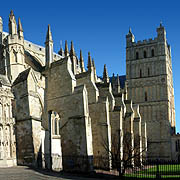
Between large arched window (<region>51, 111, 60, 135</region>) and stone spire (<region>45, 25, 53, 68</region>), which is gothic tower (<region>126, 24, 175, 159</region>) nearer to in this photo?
stone spire (<region>45, 25, 53, 68</region>)

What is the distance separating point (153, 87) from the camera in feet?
176

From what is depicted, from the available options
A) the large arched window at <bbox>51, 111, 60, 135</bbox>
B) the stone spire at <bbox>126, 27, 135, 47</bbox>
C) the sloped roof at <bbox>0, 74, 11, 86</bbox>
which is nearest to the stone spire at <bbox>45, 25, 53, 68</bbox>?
the sloped roof at <bbox>0, 74, 11, 86</bbox>

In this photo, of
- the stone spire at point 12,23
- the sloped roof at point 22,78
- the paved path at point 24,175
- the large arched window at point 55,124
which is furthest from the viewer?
the stone spire at point 12,23

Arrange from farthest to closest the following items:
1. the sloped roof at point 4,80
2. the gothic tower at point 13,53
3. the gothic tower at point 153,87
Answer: the gothic tower at point 153,87
the gothic tower at point 13,53
the sloped roof at point 4,80

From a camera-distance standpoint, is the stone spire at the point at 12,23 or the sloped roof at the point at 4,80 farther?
the stone spire at the point at 12,23

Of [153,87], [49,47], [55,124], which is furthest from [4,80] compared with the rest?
[153,87]

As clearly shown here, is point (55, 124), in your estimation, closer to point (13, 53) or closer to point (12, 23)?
point (13, 53)

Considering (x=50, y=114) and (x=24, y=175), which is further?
(x=50, y=114)

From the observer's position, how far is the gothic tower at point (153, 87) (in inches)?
1991

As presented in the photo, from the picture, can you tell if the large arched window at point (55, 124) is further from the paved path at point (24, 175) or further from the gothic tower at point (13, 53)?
the paved path at point (24, 175)

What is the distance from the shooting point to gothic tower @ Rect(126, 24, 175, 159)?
50.6 metres


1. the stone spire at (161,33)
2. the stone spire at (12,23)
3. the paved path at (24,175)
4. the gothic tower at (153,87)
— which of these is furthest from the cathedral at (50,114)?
the stone spire at (161,33)

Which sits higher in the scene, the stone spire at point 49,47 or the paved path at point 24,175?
the stone spire at point 49,47

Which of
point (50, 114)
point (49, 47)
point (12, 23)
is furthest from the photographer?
point (49, 47)
